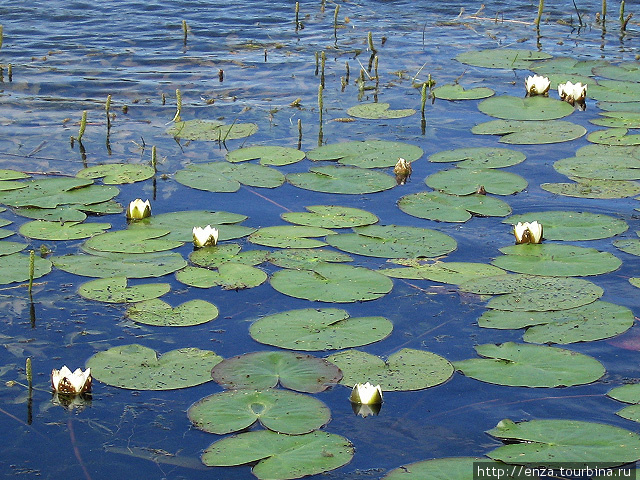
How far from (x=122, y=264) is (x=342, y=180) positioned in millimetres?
1855

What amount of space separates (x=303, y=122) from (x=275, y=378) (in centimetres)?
407

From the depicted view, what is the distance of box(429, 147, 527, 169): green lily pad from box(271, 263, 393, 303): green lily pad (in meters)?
1.92

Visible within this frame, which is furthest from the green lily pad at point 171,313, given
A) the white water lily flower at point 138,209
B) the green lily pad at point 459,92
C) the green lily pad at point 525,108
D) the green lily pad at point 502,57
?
the green lily pad at point 502,57

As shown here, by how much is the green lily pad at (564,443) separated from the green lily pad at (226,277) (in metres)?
1.72

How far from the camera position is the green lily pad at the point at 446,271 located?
4.56 meters

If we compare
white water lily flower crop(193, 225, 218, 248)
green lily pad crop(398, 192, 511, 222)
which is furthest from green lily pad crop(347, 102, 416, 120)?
white water lily flower crop(193, 225, 218, 248)

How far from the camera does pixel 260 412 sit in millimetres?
3428

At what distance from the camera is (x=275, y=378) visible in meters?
3.68

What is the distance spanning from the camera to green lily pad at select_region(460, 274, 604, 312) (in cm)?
426

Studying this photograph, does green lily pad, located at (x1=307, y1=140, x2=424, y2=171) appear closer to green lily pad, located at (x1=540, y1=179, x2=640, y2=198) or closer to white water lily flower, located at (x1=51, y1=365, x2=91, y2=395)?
green lily pad, located at (x1=540, y1=179, x2=640, y2=198)

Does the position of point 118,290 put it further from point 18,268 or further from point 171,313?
point 18,268

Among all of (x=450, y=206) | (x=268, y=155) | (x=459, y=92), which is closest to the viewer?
(x=450, y=206)

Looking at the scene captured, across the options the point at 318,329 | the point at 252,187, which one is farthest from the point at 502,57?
the point at 318,329

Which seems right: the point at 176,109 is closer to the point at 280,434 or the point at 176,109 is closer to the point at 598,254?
the point at 598,254
